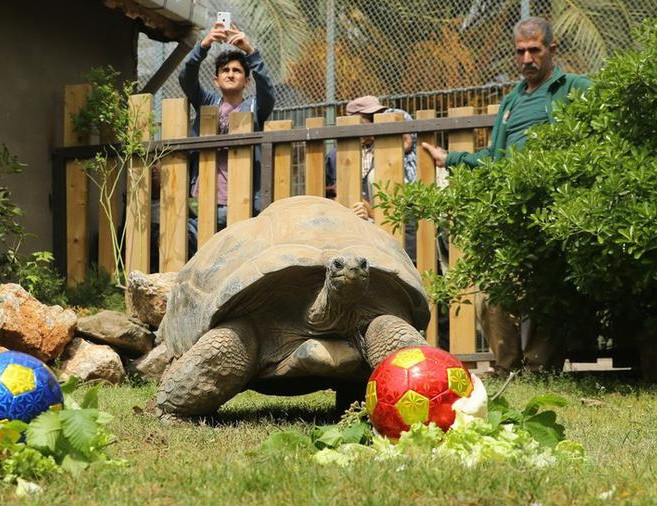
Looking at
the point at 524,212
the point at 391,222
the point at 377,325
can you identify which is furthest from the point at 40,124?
the point at 377,325

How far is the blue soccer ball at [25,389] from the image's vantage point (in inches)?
130

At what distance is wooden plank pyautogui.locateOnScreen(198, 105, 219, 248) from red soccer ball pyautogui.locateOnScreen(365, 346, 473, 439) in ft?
15.8

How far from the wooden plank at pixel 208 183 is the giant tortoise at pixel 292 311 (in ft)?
10.8

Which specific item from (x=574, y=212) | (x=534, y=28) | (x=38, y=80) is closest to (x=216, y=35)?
(x=38, y=80)

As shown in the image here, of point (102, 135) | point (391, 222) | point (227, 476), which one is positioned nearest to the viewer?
point (227, 476)

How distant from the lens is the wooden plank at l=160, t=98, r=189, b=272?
8484 millimetres

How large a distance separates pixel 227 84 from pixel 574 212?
10.8ft

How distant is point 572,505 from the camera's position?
264cm

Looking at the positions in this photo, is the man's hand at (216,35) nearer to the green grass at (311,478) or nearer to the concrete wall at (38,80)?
the concrete wall at (38,80)

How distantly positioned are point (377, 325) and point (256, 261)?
0.57 meters

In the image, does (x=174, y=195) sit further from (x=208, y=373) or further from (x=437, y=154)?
(x=208, y=373)

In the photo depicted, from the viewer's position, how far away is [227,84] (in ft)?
26.6

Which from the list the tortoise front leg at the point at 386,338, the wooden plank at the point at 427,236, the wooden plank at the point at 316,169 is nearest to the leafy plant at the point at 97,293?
the wooden plank at the point at 316,169

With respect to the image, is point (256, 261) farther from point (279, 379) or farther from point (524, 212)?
point (524, 212)
